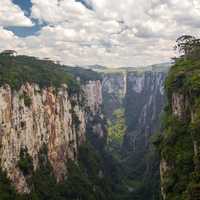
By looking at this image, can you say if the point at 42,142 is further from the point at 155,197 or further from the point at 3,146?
the point at 155,197

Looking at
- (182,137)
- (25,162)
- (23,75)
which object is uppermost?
(23,75)

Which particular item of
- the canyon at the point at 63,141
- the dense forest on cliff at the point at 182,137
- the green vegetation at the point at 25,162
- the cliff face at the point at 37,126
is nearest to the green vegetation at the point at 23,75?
the canyon at the point at 63,141

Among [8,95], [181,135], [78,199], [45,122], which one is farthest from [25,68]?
[181,135]

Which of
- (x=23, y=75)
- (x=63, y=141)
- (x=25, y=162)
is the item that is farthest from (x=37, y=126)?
(x=63, y=141)

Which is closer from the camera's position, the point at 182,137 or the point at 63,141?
the point at 182,137

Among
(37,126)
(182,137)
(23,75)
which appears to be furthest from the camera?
(23,75)

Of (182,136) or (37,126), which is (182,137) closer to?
(182,136)
